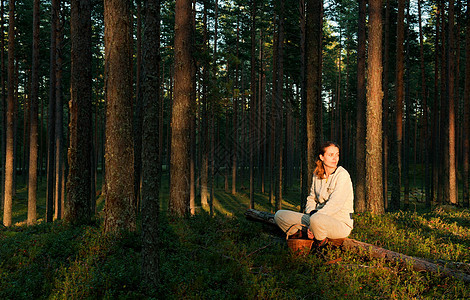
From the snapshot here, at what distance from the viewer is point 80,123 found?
9602 millimetres

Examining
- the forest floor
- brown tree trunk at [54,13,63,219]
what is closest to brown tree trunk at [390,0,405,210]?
the forest floor

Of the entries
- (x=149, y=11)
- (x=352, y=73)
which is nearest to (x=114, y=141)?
(x=149, y=11)

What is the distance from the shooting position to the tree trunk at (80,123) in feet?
30.6

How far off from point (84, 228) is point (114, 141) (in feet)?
8.83

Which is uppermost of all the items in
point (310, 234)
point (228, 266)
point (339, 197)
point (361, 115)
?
point (361, 115)

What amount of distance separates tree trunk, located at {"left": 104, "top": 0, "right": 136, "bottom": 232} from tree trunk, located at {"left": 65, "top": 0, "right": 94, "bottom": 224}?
2.27 m

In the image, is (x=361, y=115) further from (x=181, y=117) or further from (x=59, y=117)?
(x=59, y=117)

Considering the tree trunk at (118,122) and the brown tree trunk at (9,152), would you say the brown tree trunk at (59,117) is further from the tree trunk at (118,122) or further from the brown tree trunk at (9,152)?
the tree trunk at (118,122)

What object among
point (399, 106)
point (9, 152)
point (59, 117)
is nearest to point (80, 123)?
point (59, 117)

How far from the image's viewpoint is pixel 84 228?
27.4 ft

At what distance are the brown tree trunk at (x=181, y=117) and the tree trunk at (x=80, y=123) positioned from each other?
2664 millimetres

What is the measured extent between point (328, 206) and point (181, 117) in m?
6.19

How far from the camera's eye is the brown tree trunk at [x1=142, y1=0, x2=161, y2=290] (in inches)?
184

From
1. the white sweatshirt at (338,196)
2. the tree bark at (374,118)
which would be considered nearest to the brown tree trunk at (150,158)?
the white sweatshirt at (338,196)
